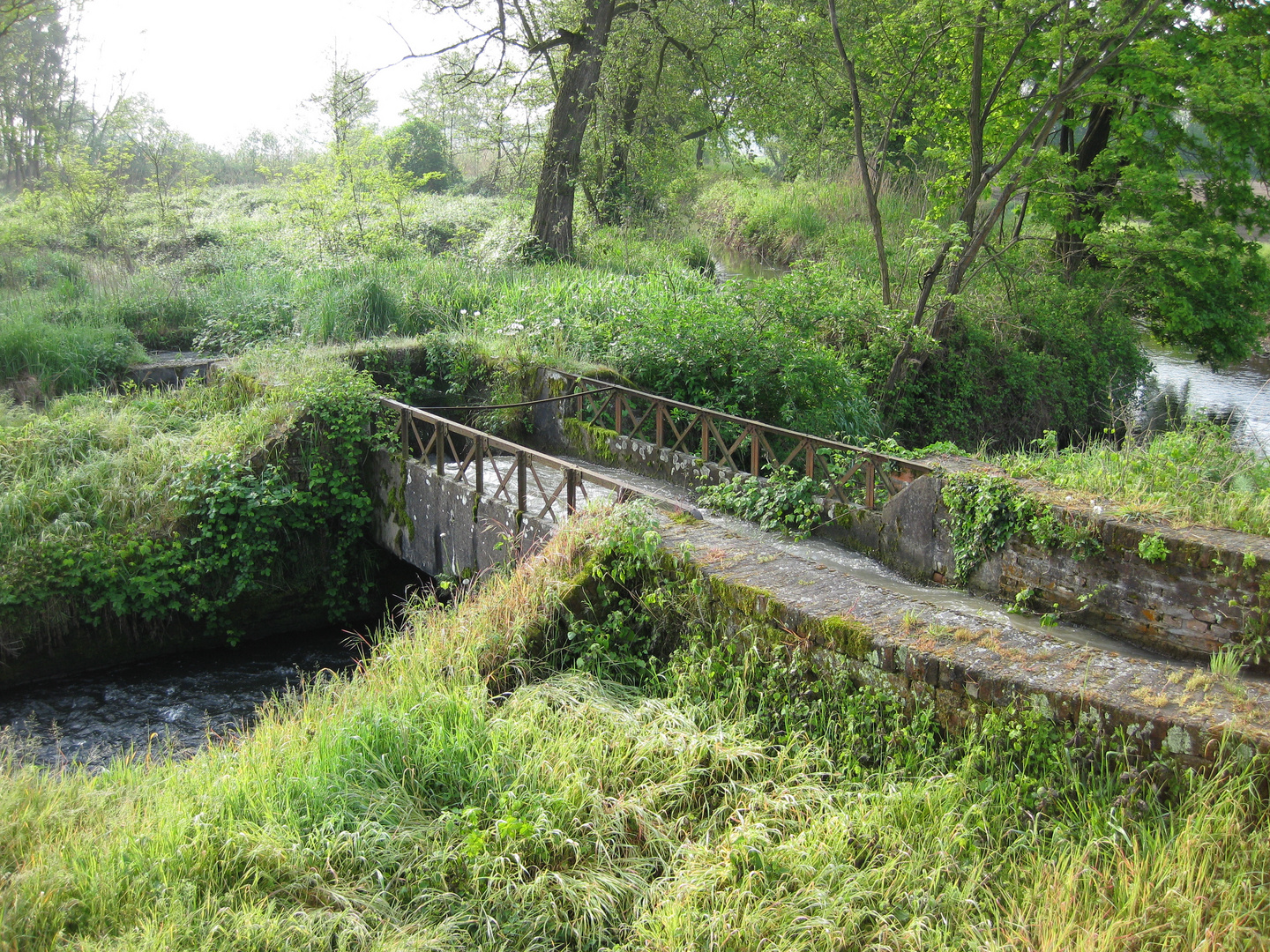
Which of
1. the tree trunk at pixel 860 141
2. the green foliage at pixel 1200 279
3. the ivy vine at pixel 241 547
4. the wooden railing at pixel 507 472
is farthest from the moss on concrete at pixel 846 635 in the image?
the green foliage at pixel 1200 279

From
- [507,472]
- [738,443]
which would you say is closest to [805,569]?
[738,443]

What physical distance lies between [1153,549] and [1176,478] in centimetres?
107

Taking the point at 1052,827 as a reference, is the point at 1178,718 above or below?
above

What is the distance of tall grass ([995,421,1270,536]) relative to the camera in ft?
20.3

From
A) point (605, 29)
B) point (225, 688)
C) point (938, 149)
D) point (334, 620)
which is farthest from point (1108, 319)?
point (225, 688)

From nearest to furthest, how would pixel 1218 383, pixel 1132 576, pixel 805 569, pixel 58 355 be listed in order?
pixel 805 569
pixel 1132 576
pixel 58 355
pixel 1218 383

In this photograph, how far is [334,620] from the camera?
10.3 meters

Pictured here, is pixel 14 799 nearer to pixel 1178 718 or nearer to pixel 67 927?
pixel 67 927

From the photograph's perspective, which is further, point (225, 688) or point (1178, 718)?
point (225, 688)

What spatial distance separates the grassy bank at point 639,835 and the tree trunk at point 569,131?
599 inches

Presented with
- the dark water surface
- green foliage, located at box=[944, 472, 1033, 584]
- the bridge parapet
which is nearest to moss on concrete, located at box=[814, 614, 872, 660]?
the bridge parapet

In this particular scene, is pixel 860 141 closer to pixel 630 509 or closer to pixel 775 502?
pixel 775 502

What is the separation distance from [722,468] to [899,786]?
514 cm

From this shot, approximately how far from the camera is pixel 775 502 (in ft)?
27.0
